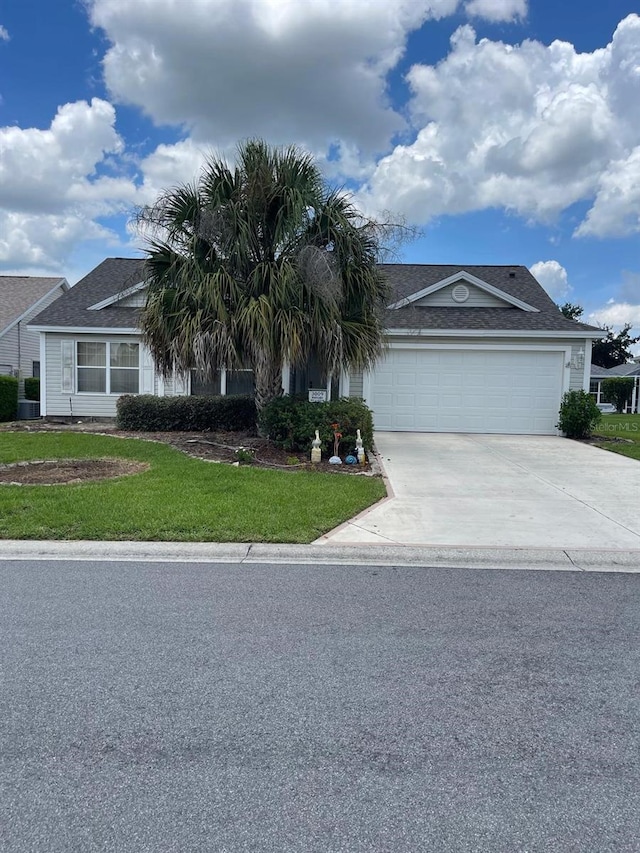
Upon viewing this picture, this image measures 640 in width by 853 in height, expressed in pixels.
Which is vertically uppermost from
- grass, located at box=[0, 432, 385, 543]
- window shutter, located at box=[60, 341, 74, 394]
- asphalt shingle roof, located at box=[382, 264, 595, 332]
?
asphalt shingle roof, located at box=[382, 264, 595, 332]

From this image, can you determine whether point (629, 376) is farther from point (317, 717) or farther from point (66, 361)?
point (317, 717)

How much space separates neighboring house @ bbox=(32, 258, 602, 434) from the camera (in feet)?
49.9

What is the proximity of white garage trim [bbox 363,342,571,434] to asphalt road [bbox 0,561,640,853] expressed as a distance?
437 inches

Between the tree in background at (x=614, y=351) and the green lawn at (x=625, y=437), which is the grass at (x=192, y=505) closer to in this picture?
the green lawn at (x=625, y=437)

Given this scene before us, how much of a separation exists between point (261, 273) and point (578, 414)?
8.98 meters

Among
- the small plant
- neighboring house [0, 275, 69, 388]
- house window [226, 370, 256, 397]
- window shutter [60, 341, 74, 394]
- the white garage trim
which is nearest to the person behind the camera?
the small plant

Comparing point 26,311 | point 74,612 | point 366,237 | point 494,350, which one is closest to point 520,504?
point 74,612

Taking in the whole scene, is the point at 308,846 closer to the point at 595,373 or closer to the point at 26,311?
the point at 26,311

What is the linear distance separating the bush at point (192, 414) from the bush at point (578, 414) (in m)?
8.21

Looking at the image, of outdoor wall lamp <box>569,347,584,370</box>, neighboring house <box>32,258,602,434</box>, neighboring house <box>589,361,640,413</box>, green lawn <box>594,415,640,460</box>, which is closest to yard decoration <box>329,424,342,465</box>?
neighboring house <box>32,258,602,434</box>

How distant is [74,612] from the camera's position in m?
4.14

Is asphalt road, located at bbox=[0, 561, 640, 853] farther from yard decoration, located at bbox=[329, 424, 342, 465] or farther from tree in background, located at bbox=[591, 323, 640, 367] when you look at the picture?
tree in background, located at bbox=[591, 323, 640, 367]

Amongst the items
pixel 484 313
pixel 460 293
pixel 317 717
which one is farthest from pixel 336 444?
pixel 460 293

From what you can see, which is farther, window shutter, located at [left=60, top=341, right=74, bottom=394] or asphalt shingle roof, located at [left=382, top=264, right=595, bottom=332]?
window shutter, located at [left=60, top=341, right=74, bottom=394]
